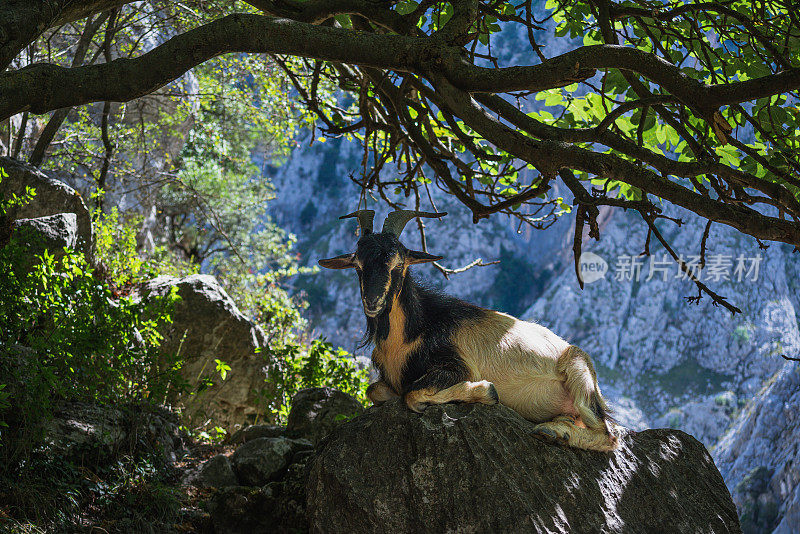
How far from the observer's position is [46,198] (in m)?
7.12

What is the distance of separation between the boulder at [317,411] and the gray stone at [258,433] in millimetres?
118

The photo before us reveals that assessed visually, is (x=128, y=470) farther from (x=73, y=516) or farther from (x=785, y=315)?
(x=785, y=315)

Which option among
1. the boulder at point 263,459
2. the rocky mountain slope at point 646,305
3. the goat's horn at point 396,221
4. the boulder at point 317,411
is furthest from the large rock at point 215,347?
the goat's horn at point 396,221

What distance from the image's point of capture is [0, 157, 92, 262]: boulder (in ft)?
22.9

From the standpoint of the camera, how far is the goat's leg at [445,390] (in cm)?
354

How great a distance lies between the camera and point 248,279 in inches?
533

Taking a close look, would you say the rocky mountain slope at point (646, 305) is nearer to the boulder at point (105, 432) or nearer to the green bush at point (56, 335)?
the boulder at point (105, 432)

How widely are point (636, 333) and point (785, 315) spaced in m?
5.12

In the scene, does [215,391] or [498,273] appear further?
[498,273]

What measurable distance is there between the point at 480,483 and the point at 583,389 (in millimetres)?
949

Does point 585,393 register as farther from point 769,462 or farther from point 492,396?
point 769,462

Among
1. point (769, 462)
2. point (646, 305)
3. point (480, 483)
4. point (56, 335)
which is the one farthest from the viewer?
point (646, 305)

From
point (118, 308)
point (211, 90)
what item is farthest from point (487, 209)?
point (211, 90)

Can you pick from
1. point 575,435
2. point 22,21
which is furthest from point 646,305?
point 22,21
